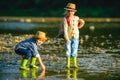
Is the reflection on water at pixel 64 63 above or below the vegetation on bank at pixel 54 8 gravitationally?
below

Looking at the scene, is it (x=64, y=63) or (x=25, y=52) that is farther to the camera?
(x=64, y=63)

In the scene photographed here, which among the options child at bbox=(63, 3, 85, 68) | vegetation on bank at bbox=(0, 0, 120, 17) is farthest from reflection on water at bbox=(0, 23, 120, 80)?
vegetation on bank at bbox=(0, 0, 120, 17)

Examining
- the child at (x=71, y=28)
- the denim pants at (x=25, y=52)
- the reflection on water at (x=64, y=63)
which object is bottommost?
the reflection on water at (x=64, y=63)

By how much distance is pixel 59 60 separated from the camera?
18906 millimetres

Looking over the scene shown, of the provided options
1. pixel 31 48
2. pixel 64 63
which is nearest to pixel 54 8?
→ pixel 64 63

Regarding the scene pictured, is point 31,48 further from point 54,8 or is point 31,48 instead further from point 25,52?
point 54,8

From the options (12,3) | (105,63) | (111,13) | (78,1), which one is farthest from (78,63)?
(12,3)

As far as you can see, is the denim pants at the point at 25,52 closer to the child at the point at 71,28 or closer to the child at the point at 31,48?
the child at the point at 31,48

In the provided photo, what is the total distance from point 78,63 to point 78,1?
54.1 m

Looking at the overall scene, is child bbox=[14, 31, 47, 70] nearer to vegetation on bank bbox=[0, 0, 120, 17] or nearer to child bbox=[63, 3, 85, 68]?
child bbox=[63, 3, 85, 68]

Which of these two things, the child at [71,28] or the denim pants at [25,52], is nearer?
the denim pants at [25,52]

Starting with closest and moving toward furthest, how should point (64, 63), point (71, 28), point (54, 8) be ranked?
point (71, 28) → point (64, 63) → point (54, 8)

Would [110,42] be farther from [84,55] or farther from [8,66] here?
[8,66]

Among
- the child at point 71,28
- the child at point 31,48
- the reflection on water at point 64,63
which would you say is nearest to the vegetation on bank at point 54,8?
the reflection on water at point 64,63
